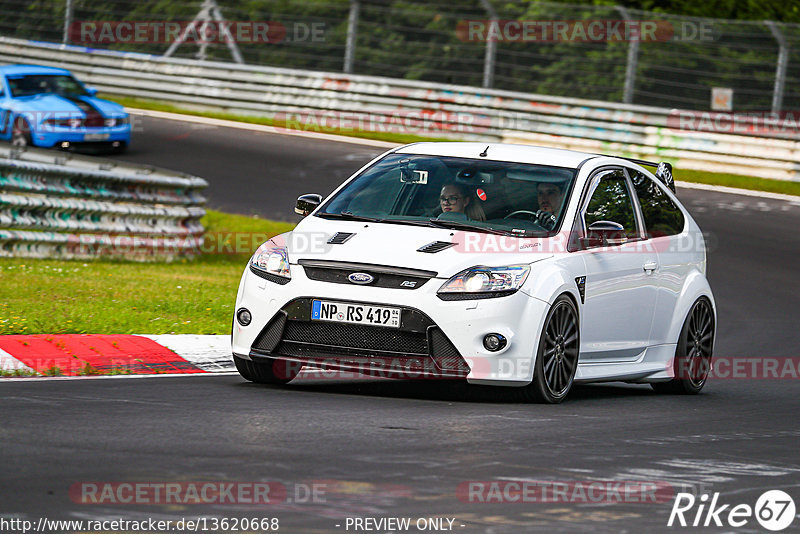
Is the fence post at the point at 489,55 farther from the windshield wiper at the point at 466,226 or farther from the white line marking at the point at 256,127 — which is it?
the windshield wiper at the point at 466,226

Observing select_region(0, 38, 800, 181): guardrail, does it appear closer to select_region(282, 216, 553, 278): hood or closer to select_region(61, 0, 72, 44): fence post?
select_region(61, 0, 72, 44): fence post

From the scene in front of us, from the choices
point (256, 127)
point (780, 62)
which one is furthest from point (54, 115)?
point (780, 62)

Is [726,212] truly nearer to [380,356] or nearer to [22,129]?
[22,129]

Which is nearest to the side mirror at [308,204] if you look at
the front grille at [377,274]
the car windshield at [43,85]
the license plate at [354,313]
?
the front grille at [377,274]

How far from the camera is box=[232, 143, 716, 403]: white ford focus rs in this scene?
8125mm

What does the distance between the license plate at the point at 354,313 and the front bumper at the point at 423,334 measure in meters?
0.03

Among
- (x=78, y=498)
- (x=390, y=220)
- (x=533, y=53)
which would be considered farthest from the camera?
(x=533, y=53)

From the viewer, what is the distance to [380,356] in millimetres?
8141

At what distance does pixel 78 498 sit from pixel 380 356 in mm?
3008

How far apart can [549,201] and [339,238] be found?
143cm

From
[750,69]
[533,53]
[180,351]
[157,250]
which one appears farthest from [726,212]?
[180,351]

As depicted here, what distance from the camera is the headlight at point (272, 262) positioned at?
8.43m

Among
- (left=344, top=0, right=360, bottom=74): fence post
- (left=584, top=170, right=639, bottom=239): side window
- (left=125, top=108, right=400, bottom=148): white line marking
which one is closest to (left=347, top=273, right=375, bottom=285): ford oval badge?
(left=584, top=170, right=639, bottom=239): side window

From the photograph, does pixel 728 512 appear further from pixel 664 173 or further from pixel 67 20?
pixel 67 20
